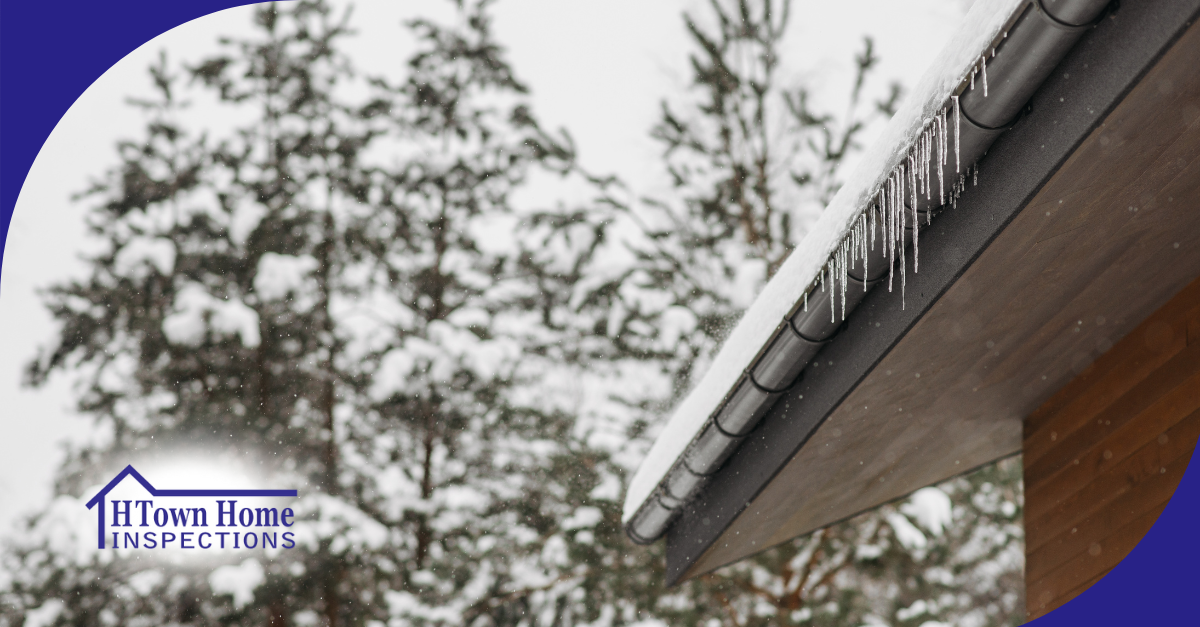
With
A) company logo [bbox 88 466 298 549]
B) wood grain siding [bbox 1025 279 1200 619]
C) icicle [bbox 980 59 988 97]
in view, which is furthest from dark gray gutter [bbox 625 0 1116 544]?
company logo [bbox 88 466 298 549]

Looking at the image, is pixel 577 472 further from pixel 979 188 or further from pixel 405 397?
pixel 979 188

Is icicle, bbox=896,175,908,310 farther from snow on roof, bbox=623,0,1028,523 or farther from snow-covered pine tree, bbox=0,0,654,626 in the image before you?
snow-covered pine tree, bbox=0,0,654,626

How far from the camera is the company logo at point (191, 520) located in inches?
243

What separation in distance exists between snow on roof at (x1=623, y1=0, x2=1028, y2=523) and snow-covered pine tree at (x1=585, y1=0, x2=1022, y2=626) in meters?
4.30

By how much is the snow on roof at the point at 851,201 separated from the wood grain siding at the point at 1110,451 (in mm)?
908

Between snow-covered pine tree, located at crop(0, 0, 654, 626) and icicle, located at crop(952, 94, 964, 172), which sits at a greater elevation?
snow-covered pine tree, located at crop(0, 0, 654, 626)

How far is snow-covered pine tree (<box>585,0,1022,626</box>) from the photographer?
653 centimetres

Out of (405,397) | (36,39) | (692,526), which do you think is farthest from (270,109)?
(692,526)

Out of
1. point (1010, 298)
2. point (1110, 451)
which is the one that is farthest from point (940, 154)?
point (1110, 451)

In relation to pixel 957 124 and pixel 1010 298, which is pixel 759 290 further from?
Answer: pixel 957 124

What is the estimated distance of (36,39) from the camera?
210 inches

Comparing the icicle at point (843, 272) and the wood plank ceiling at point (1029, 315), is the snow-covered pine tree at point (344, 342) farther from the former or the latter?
the icicle at point (843, 272)

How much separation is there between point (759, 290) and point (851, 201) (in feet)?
16.8

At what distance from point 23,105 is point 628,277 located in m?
4.88
